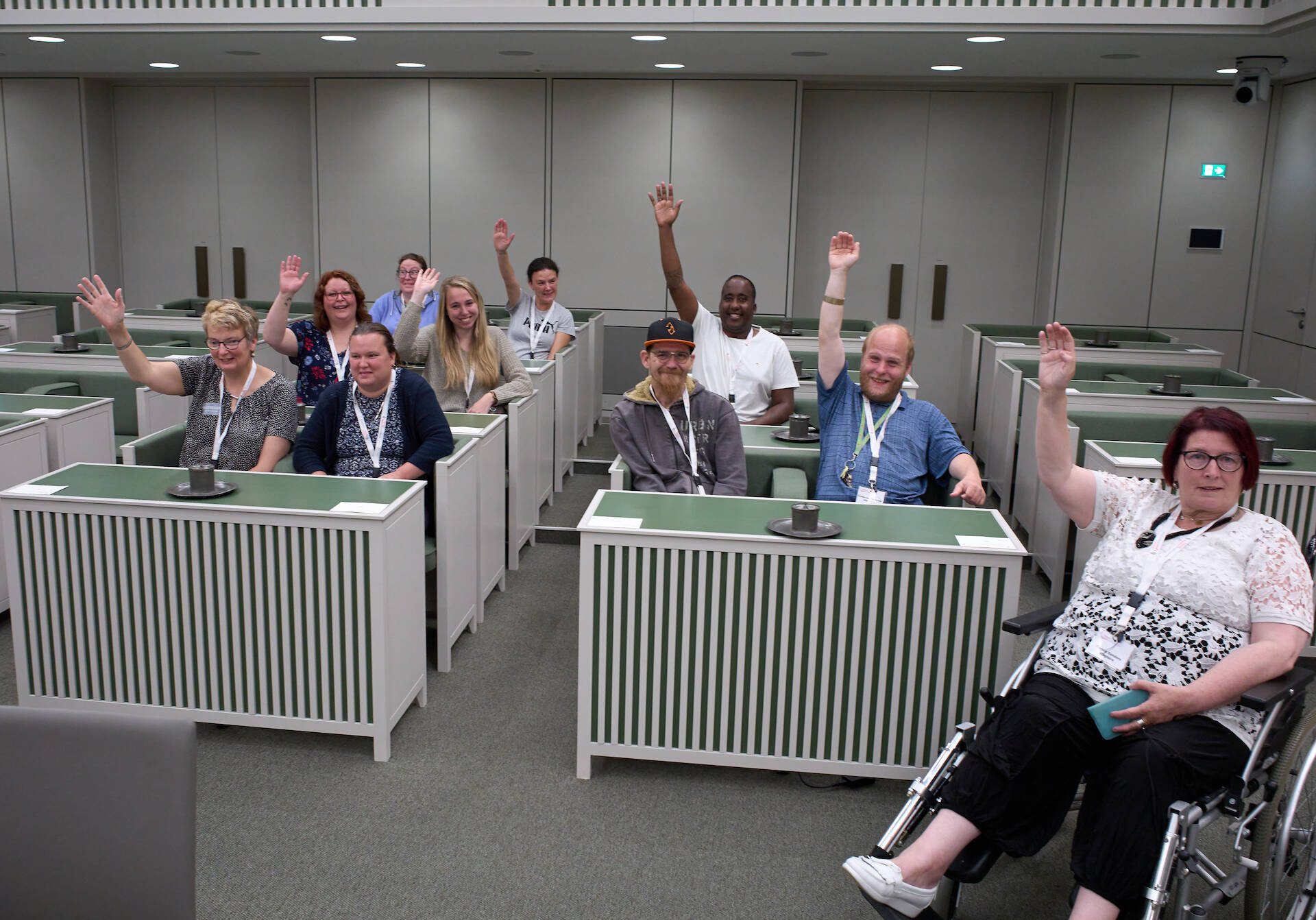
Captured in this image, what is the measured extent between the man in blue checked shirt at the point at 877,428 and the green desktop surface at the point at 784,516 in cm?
29

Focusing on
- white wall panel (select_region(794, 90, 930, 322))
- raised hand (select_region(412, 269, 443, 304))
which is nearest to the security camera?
white wall panel (select_region(794, 90, 930, 322))

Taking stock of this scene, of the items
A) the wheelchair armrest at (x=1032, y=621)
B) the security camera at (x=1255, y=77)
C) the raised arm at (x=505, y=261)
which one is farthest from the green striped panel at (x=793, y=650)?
the security camera at (x=1255, y=77)

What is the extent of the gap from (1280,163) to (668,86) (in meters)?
4.78

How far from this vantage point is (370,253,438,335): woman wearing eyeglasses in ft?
19.5

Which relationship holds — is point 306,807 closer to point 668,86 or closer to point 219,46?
point 219,46

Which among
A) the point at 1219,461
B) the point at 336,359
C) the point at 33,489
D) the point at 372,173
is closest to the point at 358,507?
the point at 33,489

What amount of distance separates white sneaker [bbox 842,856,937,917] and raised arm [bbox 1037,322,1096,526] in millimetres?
1009

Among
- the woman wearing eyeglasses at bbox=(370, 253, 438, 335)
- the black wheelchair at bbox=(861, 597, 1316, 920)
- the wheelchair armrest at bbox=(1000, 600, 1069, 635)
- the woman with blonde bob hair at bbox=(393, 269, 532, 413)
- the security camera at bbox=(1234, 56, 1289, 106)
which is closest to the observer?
the black wheelchair at bbox=(861, 597, 1316, 920)

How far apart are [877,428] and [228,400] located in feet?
7.72

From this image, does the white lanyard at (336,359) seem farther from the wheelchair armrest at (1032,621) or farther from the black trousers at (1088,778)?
the black trousers at (1088,778)

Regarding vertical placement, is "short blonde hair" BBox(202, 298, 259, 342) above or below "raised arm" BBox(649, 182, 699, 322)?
below

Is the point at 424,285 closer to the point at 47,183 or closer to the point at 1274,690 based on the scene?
the point at 1274,690

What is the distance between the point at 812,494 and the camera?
4.08 meters

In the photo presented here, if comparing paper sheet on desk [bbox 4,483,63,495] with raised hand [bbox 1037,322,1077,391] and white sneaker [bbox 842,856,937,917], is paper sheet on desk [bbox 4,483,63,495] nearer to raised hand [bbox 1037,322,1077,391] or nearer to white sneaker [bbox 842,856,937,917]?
white sneaker [bbox 842,856,937,917]
